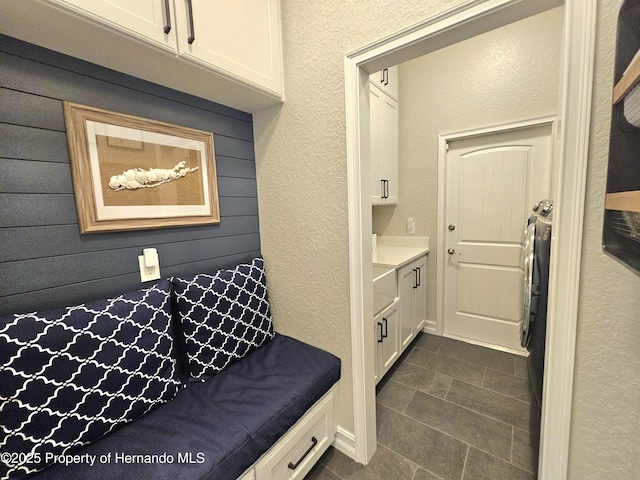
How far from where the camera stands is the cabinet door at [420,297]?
8.25 feet

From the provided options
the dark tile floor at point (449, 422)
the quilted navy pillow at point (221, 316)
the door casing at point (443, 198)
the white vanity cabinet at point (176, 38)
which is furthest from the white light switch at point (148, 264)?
the door casing at point (443, 198)

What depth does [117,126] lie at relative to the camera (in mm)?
1146

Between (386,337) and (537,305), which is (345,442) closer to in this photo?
(386,337)

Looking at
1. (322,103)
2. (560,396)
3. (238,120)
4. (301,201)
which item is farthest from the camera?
(238,120)

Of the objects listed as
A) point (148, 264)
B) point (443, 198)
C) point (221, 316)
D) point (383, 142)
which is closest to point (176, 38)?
point (148, 264)

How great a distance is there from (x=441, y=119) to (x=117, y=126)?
8.33 feet

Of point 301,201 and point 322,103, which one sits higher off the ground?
point 322,103

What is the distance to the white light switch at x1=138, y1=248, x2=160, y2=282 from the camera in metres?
1.25

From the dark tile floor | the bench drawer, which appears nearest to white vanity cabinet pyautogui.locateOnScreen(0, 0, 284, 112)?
the bench drawer

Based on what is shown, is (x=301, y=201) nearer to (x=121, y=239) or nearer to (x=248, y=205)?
(x=248, y=205)

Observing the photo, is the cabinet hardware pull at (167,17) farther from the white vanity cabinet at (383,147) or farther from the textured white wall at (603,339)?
the white vanity cabinet at (383,147)

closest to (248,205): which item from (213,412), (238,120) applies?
(238,120)

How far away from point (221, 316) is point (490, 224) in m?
2.38

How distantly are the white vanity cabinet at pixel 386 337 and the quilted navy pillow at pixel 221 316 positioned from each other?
76 centimetres
